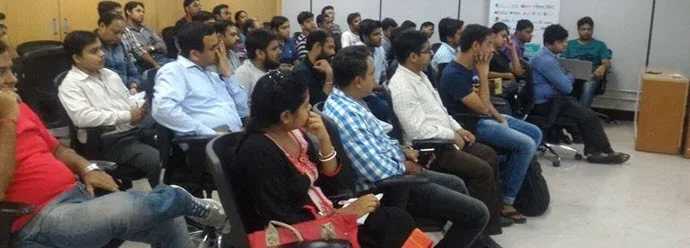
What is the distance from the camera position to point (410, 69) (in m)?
3.52

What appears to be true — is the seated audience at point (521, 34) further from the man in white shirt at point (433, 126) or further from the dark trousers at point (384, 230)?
the dark trousers at point (384, 230)

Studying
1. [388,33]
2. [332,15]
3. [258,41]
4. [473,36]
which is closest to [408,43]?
[473,36]

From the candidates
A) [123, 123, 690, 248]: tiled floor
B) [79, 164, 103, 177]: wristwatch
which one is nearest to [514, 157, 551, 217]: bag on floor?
[123, 123, 690, 248]: tiled floor

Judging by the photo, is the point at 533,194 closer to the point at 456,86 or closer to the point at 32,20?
the point at 456,86

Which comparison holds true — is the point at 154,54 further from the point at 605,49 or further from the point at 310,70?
the point at 605,49

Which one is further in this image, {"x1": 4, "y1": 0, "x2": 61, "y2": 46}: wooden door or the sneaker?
{"x1": 4, "y1": 0, "x2": 61, "y2": 46}: wooden door

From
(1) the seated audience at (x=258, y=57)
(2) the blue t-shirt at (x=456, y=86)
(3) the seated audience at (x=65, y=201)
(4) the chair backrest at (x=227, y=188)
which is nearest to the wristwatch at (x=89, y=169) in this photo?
(3) the seated audience at (x=65, y=201)

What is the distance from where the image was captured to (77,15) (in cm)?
655

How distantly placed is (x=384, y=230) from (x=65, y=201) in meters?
1.04

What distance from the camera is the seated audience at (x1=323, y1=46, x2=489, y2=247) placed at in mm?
2613

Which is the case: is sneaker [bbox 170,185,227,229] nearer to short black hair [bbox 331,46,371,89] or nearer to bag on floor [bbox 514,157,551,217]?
short black hair [bbox 331,46,371,89]

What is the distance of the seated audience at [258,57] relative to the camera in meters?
4.01

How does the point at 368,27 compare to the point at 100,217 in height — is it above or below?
above

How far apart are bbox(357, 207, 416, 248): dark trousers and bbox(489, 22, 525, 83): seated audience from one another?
363 cm
